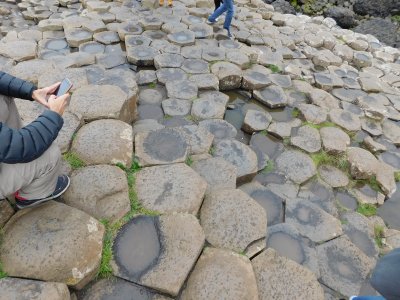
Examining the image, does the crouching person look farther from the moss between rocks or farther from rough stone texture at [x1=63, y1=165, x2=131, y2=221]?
the moss between rocks

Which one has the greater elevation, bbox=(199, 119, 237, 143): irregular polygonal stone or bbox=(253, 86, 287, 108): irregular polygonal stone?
bbox=(253, 86, 287, 108): irregular polygonal stone

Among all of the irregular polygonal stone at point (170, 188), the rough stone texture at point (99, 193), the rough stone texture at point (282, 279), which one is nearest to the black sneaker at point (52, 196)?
the rough stone texture at point (99, 193)

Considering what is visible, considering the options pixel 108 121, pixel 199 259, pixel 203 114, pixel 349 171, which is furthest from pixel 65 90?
pixel 349 171

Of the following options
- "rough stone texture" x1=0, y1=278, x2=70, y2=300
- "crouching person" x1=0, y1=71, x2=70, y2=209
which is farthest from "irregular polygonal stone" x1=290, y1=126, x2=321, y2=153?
"rough stone texture" x1=0, y1=278, x2=70, y2=300

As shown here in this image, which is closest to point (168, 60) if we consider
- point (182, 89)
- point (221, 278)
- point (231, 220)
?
point (182, 89)

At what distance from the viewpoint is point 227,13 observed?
22.6 ft

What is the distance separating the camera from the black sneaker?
259 cm

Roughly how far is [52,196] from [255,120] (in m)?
3.17

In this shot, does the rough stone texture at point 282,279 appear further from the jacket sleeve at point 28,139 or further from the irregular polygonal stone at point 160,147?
the jacket sleeve at point 28,139

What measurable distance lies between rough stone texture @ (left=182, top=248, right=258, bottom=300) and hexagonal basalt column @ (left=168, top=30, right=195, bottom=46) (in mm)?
4552

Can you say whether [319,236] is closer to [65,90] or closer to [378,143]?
[378,143]

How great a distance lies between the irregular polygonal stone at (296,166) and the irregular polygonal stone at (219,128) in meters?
0.78

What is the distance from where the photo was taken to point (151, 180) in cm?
331

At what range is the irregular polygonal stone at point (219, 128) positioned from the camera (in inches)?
178
